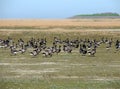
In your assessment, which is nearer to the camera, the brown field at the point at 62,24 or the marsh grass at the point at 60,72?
the marsh grass at the point at 60,72

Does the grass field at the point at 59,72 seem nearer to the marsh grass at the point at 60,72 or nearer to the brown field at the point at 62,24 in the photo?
the marsh grass at the point at 60,72

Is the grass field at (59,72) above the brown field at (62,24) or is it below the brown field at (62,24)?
above

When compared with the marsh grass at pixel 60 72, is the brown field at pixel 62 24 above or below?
below

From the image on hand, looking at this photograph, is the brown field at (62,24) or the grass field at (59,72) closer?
the grass field at (59,72)

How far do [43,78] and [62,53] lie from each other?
17683 mm

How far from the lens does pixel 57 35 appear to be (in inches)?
2689

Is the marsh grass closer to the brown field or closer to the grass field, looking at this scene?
the grass field

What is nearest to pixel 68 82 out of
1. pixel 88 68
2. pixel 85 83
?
pixel 85 83

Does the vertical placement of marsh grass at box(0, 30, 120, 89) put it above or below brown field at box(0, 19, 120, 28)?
above

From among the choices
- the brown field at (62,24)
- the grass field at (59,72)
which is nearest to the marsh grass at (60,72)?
the grass field at (59,72)

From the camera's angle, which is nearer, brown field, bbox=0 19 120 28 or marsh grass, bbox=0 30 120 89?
marsh grass, bbox=0 30 120 89

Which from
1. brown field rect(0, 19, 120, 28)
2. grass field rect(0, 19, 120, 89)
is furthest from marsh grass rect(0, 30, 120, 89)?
brown field rect(0, 19, 120, 28)

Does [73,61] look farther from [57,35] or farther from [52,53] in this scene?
[57,35]

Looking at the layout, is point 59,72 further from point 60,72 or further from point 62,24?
point 62,24
